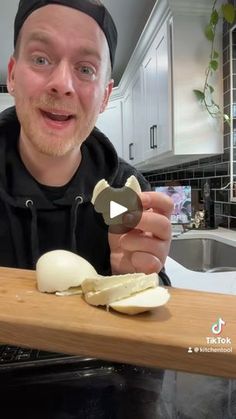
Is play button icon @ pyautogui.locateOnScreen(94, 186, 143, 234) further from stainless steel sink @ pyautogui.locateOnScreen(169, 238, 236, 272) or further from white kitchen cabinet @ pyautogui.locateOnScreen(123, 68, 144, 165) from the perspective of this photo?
white kitchen cabinet @ pyautogui.locateOnScreen(123, 68, 144, 165)

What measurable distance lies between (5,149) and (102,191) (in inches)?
18.5

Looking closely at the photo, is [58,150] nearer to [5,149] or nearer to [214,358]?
[5,149]

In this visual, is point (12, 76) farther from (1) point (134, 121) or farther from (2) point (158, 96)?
(1) point (134, 121)

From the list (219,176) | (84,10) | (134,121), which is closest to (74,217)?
(84,10)

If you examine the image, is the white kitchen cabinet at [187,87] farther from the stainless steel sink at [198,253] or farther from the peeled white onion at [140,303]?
the peeled white onion at [140,303]

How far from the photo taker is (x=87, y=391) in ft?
1.33

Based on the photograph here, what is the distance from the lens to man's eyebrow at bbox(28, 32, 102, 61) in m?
0.64

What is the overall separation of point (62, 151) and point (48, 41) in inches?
7.8

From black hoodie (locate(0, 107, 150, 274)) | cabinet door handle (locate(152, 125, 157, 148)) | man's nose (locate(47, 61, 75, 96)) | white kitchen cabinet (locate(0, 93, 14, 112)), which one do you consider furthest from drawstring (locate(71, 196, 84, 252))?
white kitchen cabinet (locate(0, 93, 14, 112))

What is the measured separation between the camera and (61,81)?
0.64 metres

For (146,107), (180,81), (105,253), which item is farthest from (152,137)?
(105,253)

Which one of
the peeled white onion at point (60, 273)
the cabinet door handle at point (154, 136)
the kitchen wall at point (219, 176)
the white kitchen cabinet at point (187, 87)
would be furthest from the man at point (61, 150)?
the cabinet door handle at point (154, 136)

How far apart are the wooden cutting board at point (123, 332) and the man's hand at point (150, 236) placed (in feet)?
0.46

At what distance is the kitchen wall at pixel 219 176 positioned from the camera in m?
1.85
